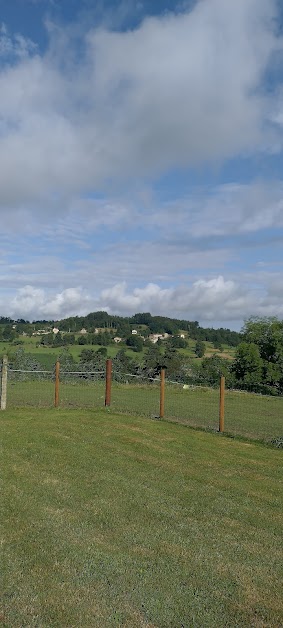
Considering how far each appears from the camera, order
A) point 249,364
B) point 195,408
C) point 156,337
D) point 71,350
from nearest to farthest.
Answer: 1. point 195,408
2. point 249,364
3. point 71,350
4. point 156,337

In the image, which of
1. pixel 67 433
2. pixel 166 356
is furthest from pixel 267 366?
pixel 67 433

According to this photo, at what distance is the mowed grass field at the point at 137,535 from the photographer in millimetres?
3963

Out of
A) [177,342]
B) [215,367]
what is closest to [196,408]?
[215,367]

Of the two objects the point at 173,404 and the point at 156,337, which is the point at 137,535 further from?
the point at 156,337

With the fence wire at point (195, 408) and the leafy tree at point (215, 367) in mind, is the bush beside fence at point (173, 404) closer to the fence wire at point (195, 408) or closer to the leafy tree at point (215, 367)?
the fence wire at point (195, 408)

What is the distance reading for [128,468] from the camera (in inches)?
352

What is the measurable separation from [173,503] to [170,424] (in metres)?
8.03

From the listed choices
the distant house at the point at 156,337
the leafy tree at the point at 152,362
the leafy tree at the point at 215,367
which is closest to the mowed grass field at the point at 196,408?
the leafy tree at the point at 215,367

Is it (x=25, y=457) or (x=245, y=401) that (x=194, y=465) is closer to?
(x=25, y=457)

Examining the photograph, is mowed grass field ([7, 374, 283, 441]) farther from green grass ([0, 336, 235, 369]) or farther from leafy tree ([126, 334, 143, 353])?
leafy tree ([126, 334, 143, 353])

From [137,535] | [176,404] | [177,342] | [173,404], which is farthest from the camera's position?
[177,342]

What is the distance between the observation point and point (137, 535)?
562 cm

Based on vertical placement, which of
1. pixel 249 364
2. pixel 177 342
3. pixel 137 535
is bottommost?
pixel 137 535

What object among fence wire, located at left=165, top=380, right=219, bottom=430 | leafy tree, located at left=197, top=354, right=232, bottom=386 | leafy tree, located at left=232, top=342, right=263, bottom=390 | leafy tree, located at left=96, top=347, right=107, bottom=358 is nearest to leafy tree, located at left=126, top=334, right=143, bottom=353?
leafy tree, located at left=96, top=347, right=107, bottom=358
